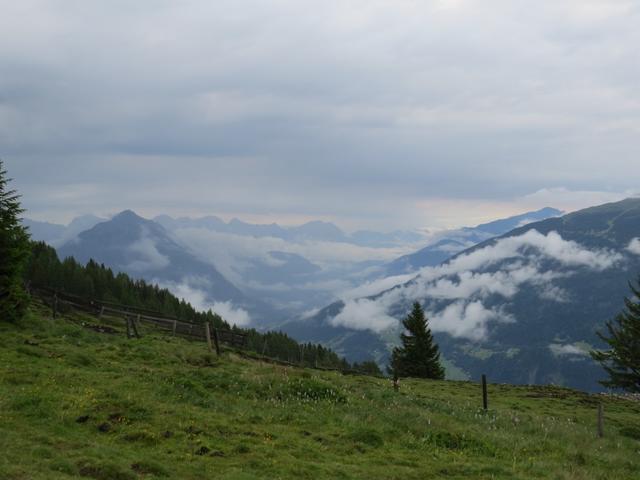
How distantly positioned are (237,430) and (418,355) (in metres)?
61.8

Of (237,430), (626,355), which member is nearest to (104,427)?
(237,430)

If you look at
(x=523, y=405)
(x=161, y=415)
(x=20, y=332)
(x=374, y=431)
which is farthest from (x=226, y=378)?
(x=523, y=405)

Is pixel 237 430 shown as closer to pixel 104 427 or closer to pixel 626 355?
pixel 104 427

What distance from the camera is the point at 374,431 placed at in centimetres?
1805

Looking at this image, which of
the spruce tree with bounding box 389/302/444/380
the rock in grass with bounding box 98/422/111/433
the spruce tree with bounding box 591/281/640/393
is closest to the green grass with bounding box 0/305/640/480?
the rock in grass with bounding box 98/422/111/433

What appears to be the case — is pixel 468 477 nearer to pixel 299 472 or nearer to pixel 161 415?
pixel 299 472

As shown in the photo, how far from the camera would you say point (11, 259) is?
31.7 metres

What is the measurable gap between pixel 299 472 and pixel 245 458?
173 centimetres

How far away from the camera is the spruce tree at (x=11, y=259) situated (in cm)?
3152

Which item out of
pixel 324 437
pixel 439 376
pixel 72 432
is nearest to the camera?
pixel 72 432

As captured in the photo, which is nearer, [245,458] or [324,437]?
[245,458]

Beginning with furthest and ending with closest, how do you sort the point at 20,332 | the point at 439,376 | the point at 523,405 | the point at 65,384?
the point at 439,376 < the point at 523,405 < the point at 20,332 < the point at 65,384

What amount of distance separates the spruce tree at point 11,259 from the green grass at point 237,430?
3.64 metres

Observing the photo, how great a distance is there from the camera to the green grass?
44.2 ft
